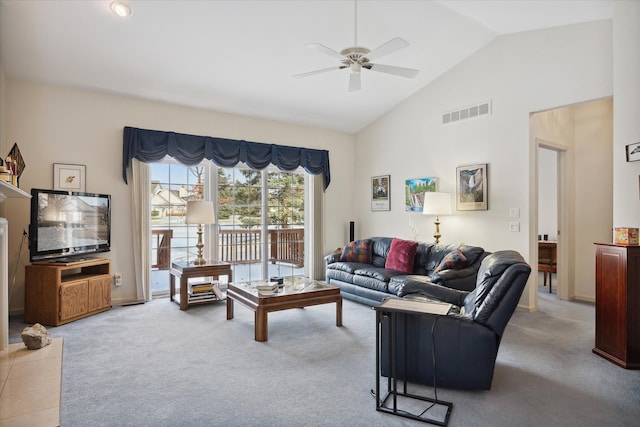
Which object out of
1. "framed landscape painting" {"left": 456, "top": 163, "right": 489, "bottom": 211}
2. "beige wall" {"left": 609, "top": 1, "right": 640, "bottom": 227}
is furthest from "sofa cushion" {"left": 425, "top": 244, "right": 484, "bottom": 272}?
"beige wall" {"left": 609, "top": 1, "right": 640, "bottom": 227}

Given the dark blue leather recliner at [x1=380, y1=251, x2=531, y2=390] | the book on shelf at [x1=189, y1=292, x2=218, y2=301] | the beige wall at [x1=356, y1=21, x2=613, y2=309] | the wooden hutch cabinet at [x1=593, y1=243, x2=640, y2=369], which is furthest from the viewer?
the book on shelf at [x1=189, y1=292, x2=218, y2=301]

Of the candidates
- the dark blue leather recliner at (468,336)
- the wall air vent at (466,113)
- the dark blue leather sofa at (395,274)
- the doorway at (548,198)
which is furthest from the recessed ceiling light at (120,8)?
the doorway at (548,198)

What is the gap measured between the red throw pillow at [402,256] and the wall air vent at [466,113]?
197 centimetres

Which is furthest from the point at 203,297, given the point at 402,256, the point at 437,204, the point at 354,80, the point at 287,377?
the point at 437,204

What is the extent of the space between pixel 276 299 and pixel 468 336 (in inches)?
72.7

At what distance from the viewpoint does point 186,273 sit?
4695 millimetres

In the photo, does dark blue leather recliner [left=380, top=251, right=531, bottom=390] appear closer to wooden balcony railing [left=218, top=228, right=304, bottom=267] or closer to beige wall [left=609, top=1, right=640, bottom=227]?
beige wall [left=609, top=1, right=640, bottom=227]

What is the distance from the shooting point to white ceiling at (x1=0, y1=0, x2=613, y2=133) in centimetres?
371

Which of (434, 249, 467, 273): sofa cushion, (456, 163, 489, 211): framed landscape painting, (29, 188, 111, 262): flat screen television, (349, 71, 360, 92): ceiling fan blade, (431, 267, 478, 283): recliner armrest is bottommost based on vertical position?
(431, 267, 478, 283): recliner armrest

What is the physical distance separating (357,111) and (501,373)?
185 inches

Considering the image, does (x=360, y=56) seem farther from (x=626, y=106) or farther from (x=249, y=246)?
(x=249, y=246)

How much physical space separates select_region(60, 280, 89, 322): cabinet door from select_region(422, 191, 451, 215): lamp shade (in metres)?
4.49

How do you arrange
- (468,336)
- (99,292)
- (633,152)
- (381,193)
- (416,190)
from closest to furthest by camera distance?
(468,336)
(633,152)
(99,292)
(416,190)
(381,193)

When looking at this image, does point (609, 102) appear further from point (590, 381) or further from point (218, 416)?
point (218, 416)
